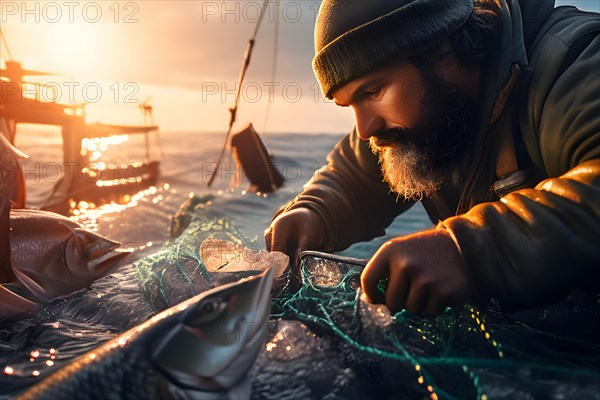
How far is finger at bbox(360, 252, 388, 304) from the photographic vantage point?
1691 mm

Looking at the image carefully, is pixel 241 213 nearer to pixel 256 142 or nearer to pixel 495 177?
pixel 256 142

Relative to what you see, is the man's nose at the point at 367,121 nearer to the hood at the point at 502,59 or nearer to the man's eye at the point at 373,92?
the man's eye at the point at 373,92

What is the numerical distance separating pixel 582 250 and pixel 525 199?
0.87ft

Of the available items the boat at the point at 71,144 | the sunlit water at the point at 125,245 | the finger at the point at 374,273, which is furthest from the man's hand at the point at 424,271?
the boat at the point at 71,144

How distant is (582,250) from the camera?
159 cm

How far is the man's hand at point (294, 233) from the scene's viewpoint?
2861 millimetres

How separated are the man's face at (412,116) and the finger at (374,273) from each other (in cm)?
105

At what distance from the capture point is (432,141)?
8.51 ft

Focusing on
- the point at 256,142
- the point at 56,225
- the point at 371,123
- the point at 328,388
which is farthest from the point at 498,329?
the point at 256,142

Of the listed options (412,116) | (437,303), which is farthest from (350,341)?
(412,116)

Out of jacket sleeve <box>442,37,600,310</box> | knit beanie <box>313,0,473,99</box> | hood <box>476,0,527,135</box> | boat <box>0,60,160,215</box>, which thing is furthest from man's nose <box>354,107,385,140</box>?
boat <box>0,60,160,215</box>

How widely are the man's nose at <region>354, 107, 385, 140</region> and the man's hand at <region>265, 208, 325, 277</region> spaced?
73cm

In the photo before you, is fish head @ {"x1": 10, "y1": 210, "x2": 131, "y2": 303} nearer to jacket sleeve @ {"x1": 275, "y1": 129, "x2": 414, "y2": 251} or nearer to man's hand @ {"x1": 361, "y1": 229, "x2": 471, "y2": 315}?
jacket sleeve @ {"x1": 275, "y1": 129, "x2": 414, "y2": 251}

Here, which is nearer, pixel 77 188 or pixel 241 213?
pixel 241 213
